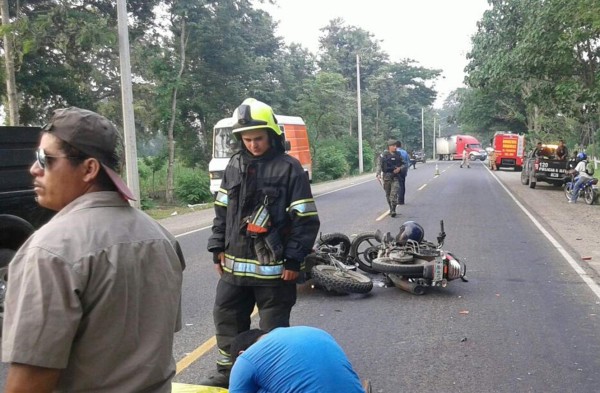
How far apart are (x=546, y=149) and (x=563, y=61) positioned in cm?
615

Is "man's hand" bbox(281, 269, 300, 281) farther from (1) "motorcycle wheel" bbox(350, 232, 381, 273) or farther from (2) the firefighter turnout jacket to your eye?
(1) "motorcycle wheel" bbox(350, 232, 381, 273)

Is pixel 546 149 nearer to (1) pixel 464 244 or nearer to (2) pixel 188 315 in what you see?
Result: (1) pixel 464 244

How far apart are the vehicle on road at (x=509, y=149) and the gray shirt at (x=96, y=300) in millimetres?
42625

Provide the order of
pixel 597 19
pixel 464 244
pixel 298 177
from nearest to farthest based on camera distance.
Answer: pixel 298 177 < pixel 464 244 < pixel 597 19

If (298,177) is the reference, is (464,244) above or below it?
below

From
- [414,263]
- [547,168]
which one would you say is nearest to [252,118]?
[414,263]

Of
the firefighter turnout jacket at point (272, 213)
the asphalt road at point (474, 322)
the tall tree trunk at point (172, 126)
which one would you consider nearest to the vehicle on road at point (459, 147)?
Answer: the tall tree trunk at point (172, 126)

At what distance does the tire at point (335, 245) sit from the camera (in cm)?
713

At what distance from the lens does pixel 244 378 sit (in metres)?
2.11

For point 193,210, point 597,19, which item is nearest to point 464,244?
point 597,19

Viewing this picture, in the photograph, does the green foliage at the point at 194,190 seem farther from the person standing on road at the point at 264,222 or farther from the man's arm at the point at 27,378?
the man's arm at the point at 27,378

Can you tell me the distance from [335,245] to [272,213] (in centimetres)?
406

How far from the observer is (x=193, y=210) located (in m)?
18.6

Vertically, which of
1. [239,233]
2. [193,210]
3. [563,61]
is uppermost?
[563,61]
